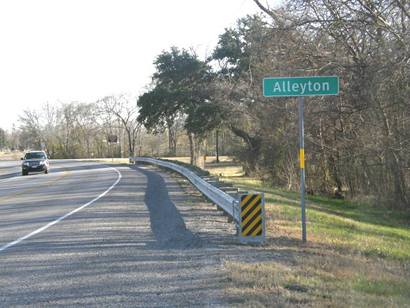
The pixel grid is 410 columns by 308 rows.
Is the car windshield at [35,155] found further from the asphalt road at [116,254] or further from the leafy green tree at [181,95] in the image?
the asphalt road at [116,254]

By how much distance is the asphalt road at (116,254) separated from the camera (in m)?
6.48

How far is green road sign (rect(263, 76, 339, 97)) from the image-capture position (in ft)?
32.8

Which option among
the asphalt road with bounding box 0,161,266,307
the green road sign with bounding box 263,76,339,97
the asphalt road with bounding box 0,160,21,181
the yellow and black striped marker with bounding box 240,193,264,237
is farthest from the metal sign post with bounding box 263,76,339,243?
the asphalt road with bounding box 0,160,21,181

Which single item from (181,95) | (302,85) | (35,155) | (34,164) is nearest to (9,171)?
(35,155)

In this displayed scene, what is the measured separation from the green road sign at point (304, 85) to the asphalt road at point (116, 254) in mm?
3007

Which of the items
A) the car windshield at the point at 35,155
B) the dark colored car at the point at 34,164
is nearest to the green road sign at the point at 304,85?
the dark colored car at the point at 34,164

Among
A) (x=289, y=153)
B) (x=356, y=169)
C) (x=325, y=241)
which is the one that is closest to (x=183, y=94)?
(x=289, y=153)

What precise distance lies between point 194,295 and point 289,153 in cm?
2528

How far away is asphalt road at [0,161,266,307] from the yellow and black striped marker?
413 millimetres

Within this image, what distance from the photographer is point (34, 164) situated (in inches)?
1558

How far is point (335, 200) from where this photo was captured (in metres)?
28.9

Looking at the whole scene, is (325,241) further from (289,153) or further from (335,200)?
(289,153)

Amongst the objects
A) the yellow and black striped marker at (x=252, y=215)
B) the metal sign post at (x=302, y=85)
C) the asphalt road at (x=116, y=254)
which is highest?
the metal sign post at (x=302, y=85)

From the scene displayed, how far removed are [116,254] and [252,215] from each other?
257 centimetres
